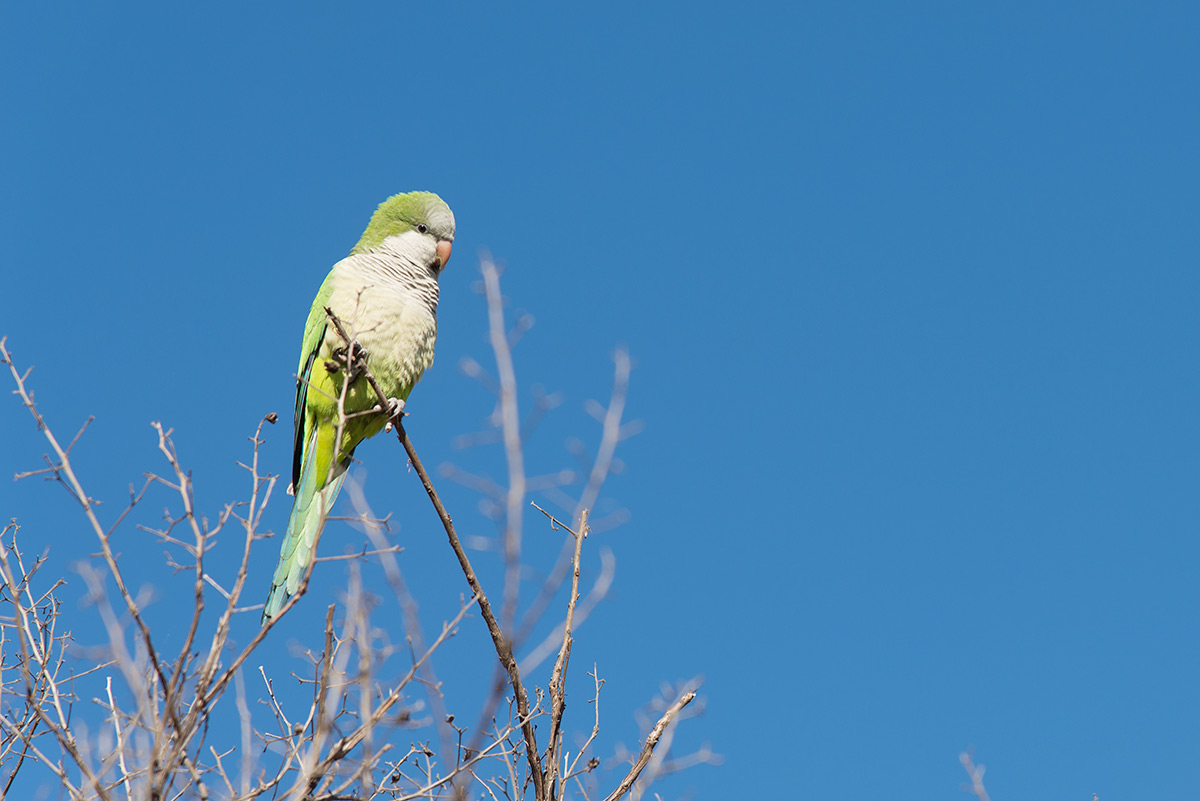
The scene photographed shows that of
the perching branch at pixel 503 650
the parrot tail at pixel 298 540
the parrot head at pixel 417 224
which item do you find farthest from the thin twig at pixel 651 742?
the parrot head at pixel 417 224

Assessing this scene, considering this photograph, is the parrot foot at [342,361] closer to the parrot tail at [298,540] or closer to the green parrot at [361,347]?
the green parrot at [361,347]

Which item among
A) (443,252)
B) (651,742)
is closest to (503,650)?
(651,742)

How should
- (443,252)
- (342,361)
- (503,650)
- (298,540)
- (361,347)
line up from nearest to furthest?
(503,650)
(298,540)
(342,361)
(361,347)
(443,252)

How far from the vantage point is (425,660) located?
245 cm

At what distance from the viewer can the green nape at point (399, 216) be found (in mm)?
5805

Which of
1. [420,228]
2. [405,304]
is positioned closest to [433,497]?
[405,304]

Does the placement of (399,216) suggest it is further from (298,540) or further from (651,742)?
(651,742)

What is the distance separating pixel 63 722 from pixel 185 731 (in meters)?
0.65

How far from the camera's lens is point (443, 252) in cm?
584

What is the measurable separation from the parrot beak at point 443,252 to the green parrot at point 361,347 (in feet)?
0.28

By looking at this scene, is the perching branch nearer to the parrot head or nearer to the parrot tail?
the parrot tail

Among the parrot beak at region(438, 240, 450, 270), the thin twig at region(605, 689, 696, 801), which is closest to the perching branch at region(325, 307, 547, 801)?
the thin twig at region(605, 689, 696, 801)

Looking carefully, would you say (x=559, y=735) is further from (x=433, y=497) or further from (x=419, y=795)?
(x=433, y=497)

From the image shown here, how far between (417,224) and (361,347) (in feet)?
4.51
